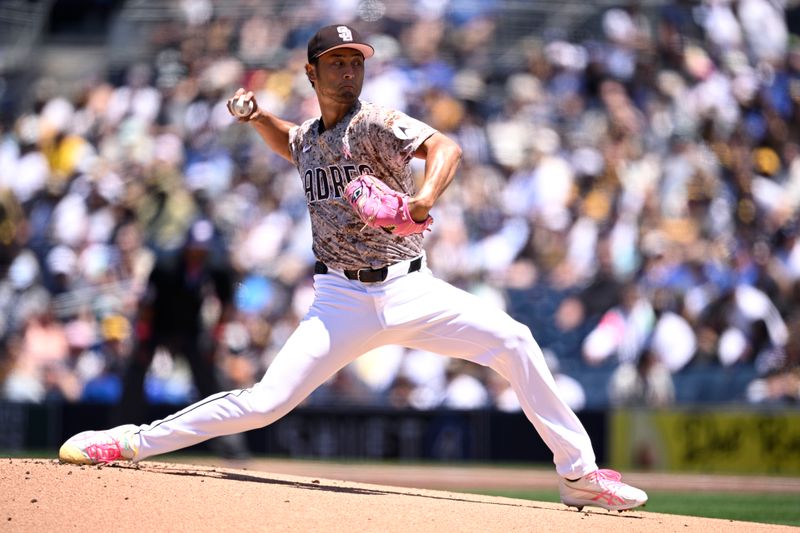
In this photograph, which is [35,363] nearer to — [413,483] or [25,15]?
[413,483]

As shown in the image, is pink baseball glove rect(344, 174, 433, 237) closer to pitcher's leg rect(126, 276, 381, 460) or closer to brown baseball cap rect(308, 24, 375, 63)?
pitcher's leg rect(126, 276, 381, 460)

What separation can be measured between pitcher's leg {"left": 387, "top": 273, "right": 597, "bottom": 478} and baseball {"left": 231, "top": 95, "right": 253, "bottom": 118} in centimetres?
127

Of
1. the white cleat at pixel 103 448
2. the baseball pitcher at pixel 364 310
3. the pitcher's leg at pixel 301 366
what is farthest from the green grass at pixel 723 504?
the white cleat at pixel 103 448

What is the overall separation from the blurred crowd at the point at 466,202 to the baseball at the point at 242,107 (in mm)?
4843

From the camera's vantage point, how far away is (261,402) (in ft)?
18.8

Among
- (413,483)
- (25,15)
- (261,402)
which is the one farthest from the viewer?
(25,15)

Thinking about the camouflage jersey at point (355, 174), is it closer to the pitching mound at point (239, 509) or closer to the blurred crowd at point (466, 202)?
the pitching mound at point (239, 509)

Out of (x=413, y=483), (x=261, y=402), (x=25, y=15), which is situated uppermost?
(x=25, y=15)

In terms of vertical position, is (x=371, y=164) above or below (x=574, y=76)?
below

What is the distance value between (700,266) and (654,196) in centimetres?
113

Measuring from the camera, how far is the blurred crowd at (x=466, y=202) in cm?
1250

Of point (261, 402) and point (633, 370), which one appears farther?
point (633, 370)

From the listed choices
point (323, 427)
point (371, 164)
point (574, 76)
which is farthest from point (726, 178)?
point (371, 164)

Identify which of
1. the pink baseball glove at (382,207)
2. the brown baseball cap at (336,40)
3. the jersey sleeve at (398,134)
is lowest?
the pink baseball glove at (382,207)
